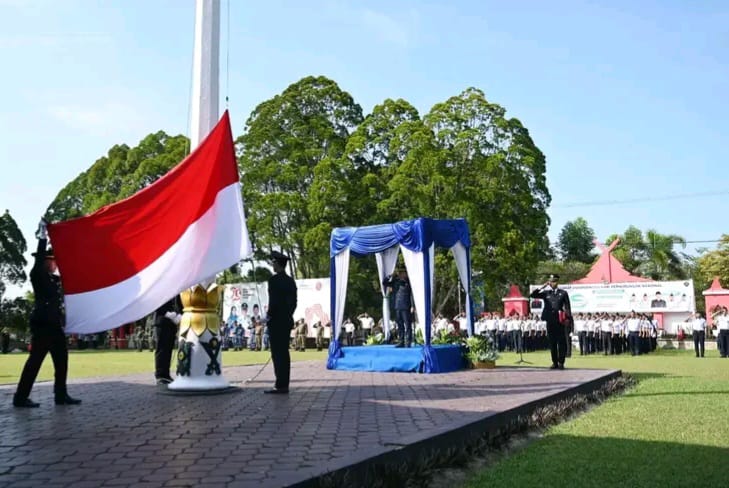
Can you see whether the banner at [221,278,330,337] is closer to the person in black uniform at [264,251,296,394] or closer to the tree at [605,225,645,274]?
the person in black uniform at [264,251,296,394]

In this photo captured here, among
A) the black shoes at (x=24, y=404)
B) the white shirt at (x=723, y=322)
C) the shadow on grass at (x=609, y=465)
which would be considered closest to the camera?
the shadow on grass at (x=609, y=465)

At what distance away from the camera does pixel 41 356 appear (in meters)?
7.97

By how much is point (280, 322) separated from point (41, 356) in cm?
302

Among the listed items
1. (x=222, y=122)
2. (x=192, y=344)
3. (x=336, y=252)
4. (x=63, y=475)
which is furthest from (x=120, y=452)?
(x=336, y=252)

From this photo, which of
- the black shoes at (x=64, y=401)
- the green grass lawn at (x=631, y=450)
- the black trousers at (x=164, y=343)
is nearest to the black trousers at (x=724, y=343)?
the green grass lawn at (x=631, y=450)

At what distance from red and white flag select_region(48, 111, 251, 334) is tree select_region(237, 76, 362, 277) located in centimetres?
2335

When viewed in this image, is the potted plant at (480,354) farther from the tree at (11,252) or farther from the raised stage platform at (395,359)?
the tree at (11,252)

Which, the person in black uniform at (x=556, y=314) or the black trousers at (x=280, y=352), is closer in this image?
the black trousers at (x=280, y=352)

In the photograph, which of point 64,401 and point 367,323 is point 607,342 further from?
point 64,401

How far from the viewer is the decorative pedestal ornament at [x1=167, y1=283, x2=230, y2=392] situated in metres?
9.27

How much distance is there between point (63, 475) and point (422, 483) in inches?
97.8

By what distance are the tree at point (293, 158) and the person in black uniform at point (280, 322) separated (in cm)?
2249

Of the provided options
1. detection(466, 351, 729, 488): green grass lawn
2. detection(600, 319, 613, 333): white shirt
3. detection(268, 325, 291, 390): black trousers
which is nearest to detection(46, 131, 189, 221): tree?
detection(600, 319, 613, 333): white shirt

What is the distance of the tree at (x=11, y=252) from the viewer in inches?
1497
